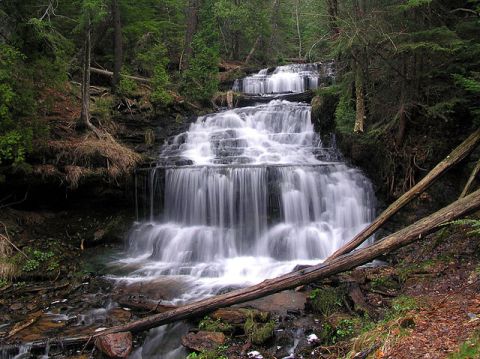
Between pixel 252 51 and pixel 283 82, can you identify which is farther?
pixel 252 51

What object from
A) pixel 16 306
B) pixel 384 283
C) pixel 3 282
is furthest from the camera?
pixel 3 282

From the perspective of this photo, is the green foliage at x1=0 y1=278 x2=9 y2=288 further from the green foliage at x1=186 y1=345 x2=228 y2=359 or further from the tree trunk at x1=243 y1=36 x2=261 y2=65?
the tree trunk at x1=243 y1=36 x2=261 y2=65

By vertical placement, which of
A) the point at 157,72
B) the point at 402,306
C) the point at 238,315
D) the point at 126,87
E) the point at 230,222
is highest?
the point at 157,72

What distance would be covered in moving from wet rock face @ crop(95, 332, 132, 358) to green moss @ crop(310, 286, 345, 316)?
10.3 feet

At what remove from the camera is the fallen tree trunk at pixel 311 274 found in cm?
670

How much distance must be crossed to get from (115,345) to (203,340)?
1.38 meters

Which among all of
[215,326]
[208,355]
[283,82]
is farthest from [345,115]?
[283,82]

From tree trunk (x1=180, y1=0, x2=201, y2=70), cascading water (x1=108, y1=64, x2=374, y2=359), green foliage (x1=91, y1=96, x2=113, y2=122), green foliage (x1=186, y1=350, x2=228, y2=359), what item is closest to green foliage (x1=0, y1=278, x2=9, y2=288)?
cascading water (x1=108, y1=64, x2=374, y2=359)

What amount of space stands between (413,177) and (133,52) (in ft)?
48.5

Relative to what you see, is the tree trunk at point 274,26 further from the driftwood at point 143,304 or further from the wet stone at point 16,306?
the wet stone at point 16,306

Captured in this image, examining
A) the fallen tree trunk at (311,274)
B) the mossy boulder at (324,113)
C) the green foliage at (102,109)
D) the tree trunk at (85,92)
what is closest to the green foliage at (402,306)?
the fallen tree trunk at (311,274)

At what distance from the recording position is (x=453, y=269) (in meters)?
6.60

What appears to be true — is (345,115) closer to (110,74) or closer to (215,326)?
(215,326)

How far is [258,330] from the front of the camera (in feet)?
20.4
